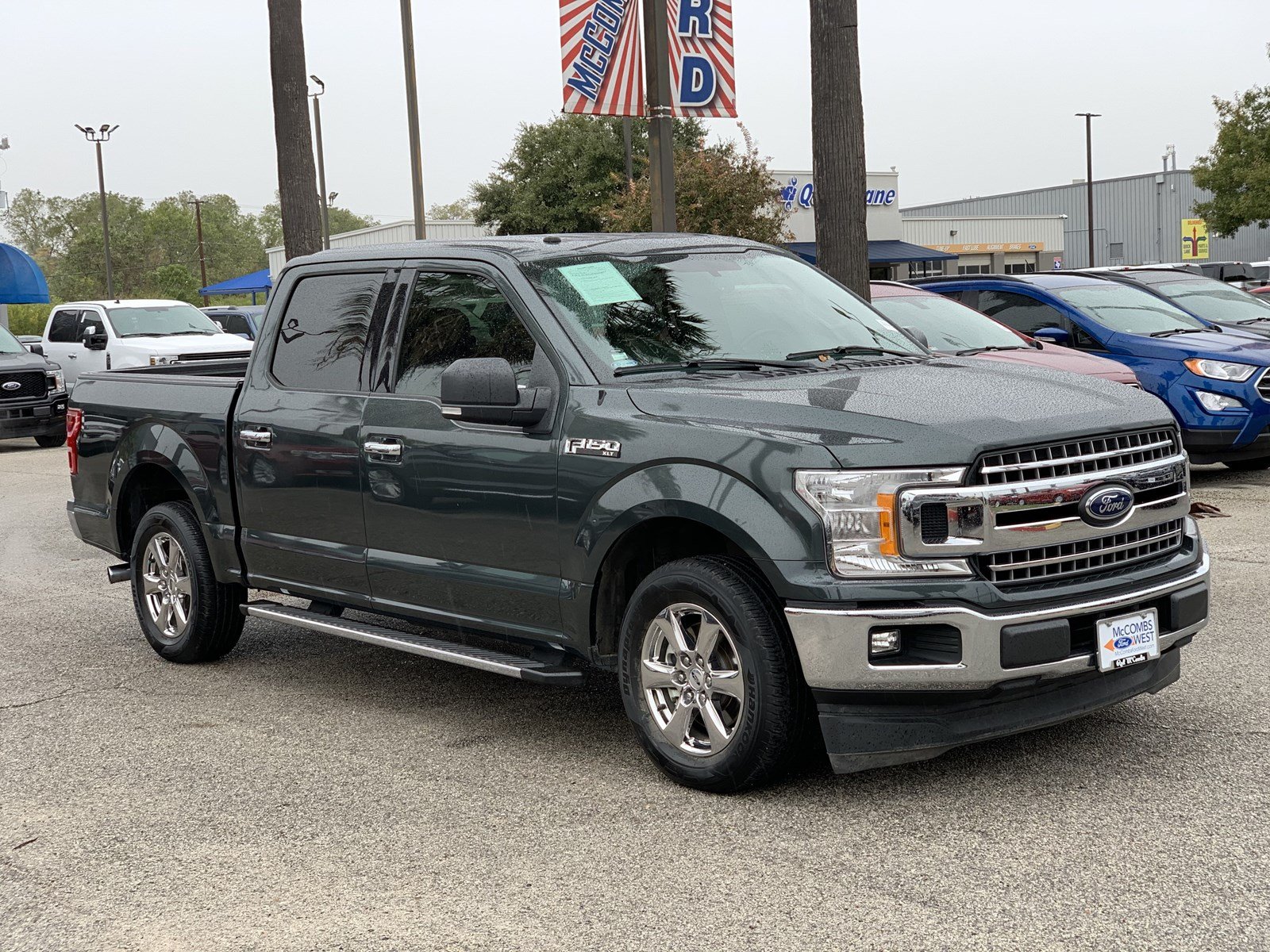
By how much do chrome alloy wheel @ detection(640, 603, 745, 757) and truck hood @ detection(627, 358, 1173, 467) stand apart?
27.0 inches

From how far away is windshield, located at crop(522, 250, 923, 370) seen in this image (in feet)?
18.1

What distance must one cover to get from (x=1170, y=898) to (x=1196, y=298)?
12.1m

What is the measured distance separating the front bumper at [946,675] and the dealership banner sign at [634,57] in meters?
6.86

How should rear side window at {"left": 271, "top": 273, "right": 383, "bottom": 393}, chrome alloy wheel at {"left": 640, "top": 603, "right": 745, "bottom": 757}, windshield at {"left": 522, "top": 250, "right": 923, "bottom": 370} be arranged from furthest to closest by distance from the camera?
rear side window at {"left": 271, "top": 273, "right": 383, "bottom": 393} → windshield at {"left": 522, "top": 250, "right": 923, "bottom": 370} → chrome alloy wheel at {"left": 640, "top": 603, "right": 745, "bottom": 757}

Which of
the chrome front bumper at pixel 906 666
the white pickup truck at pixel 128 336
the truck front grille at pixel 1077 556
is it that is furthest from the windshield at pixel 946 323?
the white pickup truck at pixel 128 336

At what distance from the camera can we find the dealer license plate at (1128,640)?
4.66 meters

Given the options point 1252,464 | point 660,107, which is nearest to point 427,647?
point 660,107

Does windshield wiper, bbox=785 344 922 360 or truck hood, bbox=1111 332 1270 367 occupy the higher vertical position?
windshield wiper, bbox=785 344 922 360

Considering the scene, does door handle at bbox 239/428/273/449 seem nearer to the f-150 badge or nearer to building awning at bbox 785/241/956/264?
the f-150 badge

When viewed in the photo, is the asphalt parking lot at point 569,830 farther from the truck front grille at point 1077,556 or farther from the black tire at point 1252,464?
the black tire at point 1252,464

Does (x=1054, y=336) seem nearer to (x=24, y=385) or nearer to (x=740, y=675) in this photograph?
(x=740, y=675)

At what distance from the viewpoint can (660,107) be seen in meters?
10.9

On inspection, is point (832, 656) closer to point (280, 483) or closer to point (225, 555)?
point (280, 483)

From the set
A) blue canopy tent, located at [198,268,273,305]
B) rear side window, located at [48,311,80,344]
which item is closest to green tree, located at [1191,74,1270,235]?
blue canopy tent, located at [198,268,273,305]
